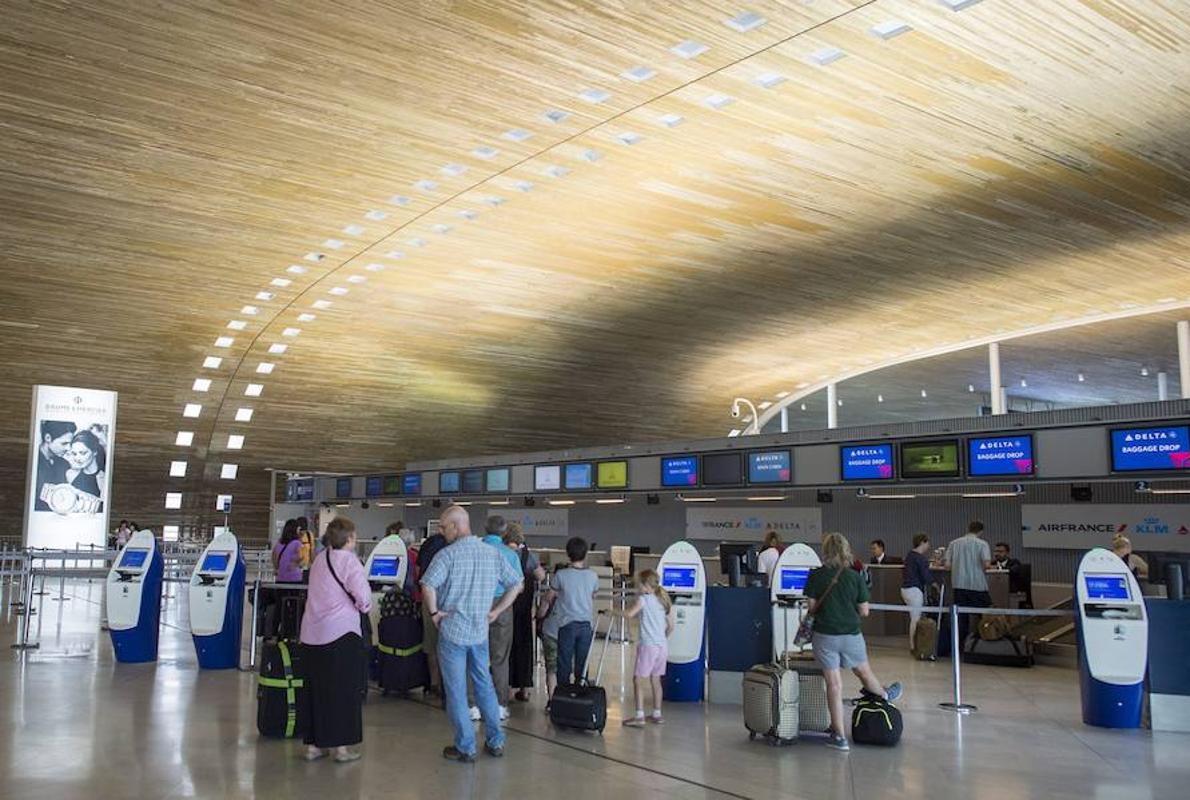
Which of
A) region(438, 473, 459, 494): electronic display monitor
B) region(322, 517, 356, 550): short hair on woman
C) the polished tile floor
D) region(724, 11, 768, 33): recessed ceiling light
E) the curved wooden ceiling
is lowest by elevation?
the polished tile floor

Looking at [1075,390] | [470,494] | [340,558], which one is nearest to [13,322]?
[470,494]

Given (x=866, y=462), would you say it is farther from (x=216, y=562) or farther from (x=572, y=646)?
(x=216, y=562)

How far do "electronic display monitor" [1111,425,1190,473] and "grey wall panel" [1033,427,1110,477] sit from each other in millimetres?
168

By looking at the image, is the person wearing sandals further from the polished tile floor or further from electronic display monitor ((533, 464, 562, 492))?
electronic display monitor ((533, 464, 562, 492))

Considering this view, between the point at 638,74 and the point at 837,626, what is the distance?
7.78 m

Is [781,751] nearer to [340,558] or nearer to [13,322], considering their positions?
[340,558]

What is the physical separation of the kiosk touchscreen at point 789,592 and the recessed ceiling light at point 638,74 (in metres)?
6.18

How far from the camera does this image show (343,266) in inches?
817

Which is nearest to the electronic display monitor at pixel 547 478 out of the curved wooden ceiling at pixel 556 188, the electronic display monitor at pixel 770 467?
the curved wooden ceiling at pixel 556 188

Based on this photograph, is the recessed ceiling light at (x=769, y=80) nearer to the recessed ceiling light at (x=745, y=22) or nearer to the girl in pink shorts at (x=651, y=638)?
the recessed ceiling light at (x=745, y=22)

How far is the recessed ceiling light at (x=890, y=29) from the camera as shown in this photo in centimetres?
1104

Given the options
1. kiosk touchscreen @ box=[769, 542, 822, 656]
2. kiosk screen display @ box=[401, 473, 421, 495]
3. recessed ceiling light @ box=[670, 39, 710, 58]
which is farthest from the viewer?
kiosk screen display @ box=[401, 473, 421, 495]

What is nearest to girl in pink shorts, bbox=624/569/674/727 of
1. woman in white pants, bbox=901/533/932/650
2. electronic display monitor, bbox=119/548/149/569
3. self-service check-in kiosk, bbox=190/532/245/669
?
self-service check-in kiosk, bbox=190/532/245/669

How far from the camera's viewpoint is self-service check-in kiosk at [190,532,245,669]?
10672 mm
